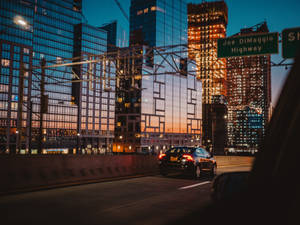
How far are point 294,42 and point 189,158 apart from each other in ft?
29.8

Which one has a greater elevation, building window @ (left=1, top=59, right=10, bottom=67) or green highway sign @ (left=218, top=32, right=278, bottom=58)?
building window @ (left=1, top=59, right=10, bottom=67)

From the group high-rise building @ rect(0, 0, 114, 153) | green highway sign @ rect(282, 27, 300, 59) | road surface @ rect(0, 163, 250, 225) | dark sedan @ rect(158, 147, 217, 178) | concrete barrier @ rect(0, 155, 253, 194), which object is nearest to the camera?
road surface @ rect(0, 163, 250, 225)

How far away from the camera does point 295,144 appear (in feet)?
8.53

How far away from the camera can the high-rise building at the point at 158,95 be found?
125 metres

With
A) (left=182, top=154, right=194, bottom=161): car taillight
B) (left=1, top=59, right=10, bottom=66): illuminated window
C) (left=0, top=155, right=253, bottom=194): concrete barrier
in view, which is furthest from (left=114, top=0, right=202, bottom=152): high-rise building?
(left=182, top=154, right=194, bottom=161): car taillight

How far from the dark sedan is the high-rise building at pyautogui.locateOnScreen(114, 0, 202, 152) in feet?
326

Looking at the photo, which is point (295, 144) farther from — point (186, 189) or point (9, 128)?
point (9, 128)

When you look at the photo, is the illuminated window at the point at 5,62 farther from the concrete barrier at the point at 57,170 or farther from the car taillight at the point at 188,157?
the car taillight at the point at 188,157

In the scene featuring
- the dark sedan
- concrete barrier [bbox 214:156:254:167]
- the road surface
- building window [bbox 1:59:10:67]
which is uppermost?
building window [bbox 1:59:10:67]

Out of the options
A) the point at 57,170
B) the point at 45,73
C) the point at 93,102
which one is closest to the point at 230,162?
the point at 57,170

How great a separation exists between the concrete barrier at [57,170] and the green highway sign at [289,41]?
10.5 m

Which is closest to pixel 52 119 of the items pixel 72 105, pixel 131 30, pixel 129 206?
pixel 72 105

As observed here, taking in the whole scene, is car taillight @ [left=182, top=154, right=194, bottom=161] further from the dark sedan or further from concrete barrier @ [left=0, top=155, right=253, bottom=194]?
concrete barrier @ [left=0, top=155, right=253, bottom=194]

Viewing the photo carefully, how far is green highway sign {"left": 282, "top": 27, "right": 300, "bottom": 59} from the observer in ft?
56.6
